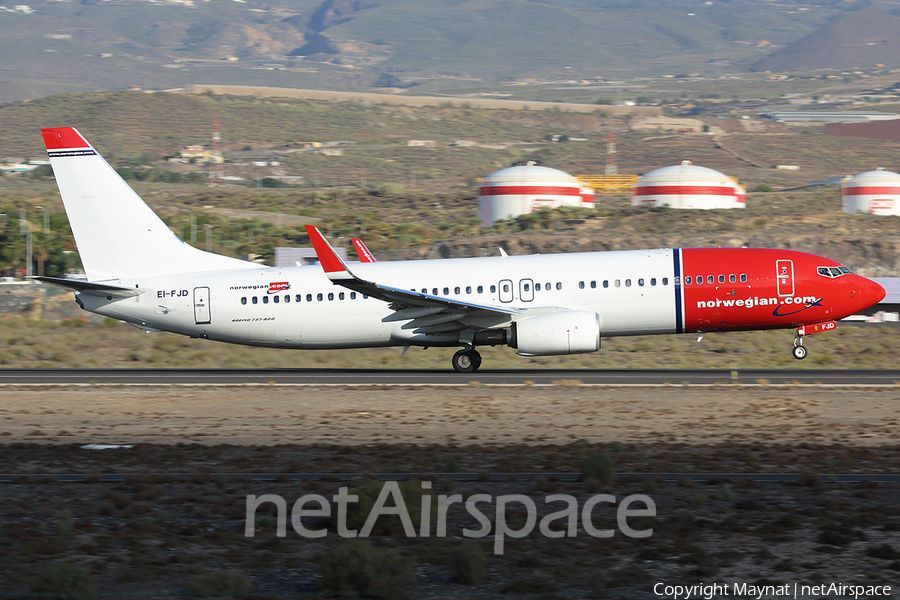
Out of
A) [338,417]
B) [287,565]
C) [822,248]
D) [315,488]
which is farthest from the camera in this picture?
[822,248]

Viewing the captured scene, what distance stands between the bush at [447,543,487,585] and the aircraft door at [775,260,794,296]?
19683mm

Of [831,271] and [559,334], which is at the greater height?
[831,271]

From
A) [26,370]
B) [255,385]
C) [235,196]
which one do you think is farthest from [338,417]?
[235,196]

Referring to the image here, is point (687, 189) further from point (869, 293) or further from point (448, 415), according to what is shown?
point (448, 415)

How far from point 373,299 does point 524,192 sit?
64809mm

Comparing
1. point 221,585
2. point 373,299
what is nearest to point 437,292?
point 373,299

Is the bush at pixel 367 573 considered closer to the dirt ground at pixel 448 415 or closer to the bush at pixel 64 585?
the bush at pixel 64 585

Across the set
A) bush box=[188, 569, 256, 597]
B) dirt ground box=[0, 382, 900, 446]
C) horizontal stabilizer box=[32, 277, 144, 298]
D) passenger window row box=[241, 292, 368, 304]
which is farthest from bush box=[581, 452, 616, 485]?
horizontal stabilizer box=[32, 277, 144, 298]

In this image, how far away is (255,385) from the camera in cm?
2675

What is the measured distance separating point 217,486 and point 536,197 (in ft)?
260

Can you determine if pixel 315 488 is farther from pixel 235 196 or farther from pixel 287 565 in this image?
pixel 235 196

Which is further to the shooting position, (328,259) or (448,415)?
(328,259)

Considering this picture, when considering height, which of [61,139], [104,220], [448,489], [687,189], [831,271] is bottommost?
[448,489]

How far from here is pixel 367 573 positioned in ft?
31.8
